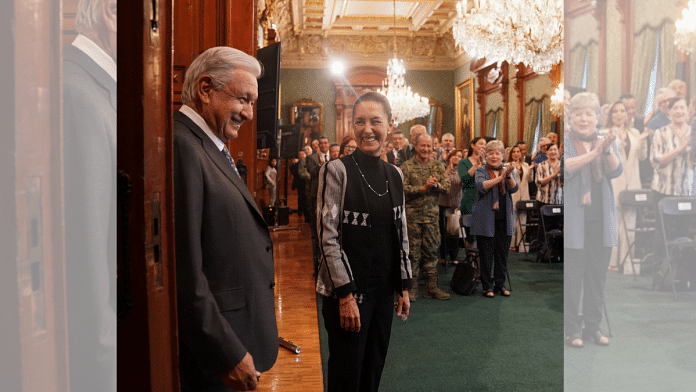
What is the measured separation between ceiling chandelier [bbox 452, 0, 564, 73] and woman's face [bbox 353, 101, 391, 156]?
4.73 m

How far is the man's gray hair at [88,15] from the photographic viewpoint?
0.49 metres

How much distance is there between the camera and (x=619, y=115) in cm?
132

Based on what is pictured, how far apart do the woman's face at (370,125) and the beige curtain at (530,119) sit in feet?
36.4

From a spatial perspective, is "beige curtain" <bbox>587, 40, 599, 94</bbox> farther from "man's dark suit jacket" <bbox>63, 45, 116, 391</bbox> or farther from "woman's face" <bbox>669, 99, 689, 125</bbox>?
"man's dark suit jacket" <bbox>63, 45, 116, 391</bbox>

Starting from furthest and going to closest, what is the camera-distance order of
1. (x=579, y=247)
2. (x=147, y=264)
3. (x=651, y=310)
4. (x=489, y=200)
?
(x=489, y=200)
(x=579, y=247)
(x=651, y=310)
(x=147, y=264)

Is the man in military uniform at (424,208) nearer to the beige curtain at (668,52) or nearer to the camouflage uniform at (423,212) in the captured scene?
the camouflage uniform at (423,212)

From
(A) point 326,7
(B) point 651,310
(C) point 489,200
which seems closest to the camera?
(B) point 651,310

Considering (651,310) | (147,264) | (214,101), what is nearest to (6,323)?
(147,264)

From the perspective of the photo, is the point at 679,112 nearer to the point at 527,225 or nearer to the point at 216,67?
the point at 216,67

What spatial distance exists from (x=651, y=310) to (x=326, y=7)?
1433 cm

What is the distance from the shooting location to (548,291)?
5.58 m

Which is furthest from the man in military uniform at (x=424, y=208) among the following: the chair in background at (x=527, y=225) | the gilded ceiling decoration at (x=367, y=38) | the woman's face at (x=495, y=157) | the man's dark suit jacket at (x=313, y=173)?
the gilded ceiling decoration at (x=367, y=38)

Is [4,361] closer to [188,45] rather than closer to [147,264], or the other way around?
[147,264]

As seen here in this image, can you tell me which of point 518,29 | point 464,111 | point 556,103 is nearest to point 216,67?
point 518,29
